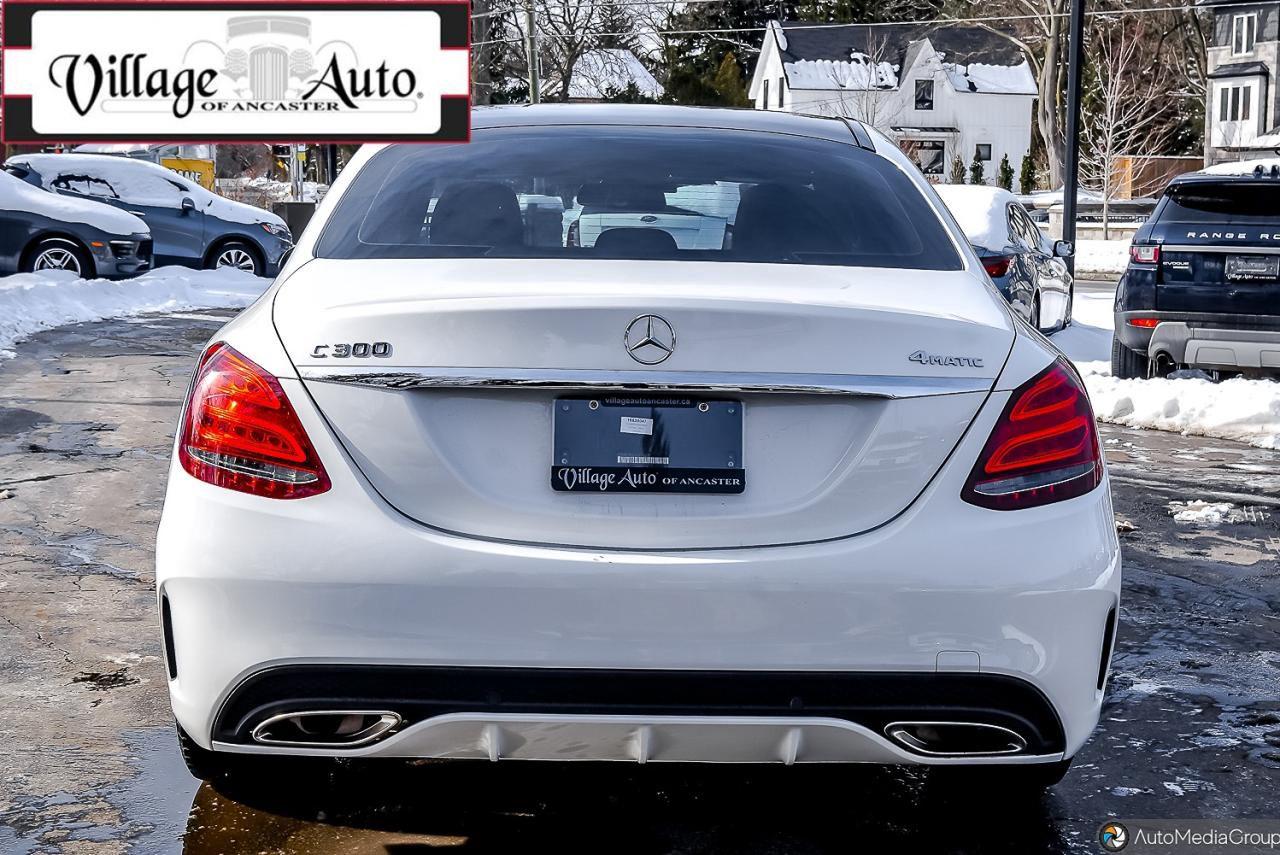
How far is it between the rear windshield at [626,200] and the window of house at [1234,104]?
69.5m

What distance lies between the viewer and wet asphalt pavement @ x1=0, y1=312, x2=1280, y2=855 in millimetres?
3375

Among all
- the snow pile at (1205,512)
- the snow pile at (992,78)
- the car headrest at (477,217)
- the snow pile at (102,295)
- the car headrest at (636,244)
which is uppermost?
the snow pile at (992,78)

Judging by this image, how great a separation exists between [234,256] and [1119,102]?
1644 inches

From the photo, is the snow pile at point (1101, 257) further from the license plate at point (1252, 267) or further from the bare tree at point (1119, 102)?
the license plate at point (1252, 267)

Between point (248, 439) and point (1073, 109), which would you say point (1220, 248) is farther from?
point (1073, 109)

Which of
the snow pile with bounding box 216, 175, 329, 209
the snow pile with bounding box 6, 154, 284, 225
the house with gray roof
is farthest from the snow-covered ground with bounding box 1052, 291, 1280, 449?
the house with gray roof

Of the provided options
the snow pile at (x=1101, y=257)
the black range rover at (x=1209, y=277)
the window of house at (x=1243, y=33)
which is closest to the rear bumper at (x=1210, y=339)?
the black range rover at (x=1209, y=277)

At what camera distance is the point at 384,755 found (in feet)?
9.40

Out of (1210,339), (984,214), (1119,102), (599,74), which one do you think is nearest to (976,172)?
(1119,102)

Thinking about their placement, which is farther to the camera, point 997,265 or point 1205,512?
point 997,265

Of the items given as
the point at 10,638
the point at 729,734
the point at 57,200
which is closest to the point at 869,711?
the point at 729,734

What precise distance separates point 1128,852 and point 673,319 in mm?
1560

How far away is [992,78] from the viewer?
76375 mm

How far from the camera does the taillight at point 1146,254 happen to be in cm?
1129
